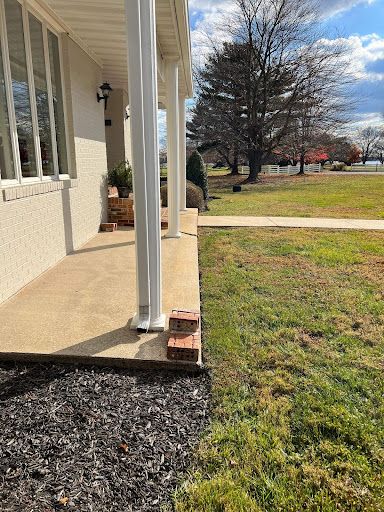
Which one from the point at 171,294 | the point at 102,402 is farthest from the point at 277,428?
the point at 171,294

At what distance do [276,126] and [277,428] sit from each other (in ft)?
80.2

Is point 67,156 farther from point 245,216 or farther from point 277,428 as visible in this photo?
point 245,216

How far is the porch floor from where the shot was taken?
2668 millimetres

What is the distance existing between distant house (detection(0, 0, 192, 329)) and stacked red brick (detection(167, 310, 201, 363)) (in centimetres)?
25

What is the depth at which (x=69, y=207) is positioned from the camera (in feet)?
17.4

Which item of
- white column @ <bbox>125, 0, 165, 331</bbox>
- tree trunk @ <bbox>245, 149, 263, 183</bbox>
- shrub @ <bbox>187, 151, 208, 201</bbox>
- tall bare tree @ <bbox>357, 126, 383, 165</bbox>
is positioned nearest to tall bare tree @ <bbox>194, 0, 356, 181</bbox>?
tree trunk @ <bbox>245, 149, 263, 183</bbox>

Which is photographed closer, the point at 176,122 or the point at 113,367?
the point at 113,367

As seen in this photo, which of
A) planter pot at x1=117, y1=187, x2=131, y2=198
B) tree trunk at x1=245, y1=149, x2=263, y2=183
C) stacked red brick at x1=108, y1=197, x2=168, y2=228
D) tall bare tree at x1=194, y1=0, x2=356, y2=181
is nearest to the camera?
stacked red brick at x1=108, y1=197, x2=168, y2=228

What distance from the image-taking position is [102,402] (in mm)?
2293

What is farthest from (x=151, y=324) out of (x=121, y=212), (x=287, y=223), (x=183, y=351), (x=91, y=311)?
(x=287, y=223)

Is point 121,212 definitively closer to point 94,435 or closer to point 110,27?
point 110,27

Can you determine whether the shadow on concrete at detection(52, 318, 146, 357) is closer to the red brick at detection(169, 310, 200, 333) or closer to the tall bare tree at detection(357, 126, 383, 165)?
the red brick at detection(169, 310, 200, 333)

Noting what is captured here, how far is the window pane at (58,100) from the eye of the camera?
488cm

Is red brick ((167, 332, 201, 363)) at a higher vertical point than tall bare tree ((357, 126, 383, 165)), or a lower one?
lower
